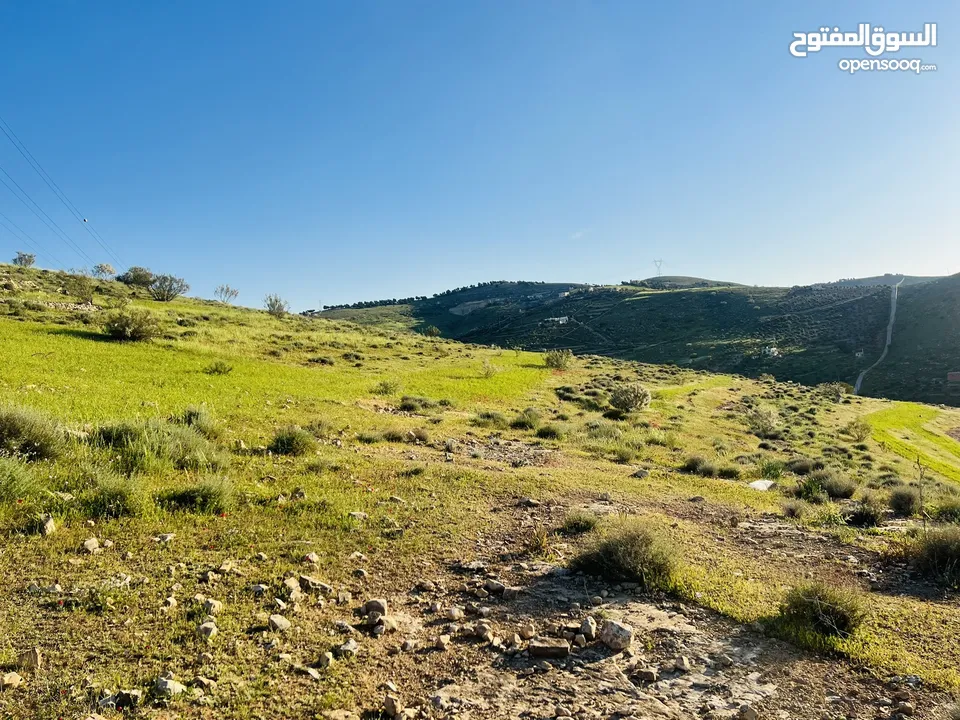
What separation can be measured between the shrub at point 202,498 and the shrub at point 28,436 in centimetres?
260

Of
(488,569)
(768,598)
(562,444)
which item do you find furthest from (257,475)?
(562,444)

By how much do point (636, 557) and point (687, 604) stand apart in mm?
808

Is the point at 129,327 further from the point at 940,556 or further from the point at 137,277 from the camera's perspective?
the point at 137,277

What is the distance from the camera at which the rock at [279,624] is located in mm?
4938

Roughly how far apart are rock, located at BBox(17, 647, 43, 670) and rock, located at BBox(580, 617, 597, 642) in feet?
16.0

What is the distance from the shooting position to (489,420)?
2191 cm

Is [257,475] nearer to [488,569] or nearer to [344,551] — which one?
[344,551]

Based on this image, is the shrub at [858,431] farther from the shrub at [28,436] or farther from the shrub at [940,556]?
the shrub at [28,436]

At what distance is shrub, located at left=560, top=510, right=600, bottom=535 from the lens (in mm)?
8578

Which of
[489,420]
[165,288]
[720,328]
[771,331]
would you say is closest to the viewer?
[489,420]

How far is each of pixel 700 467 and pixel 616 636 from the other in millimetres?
12303

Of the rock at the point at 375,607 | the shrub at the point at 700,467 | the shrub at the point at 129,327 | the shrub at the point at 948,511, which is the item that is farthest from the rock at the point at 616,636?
the shrub at the point at 129,327

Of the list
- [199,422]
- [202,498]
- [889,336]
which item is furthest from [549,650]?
[889,336]

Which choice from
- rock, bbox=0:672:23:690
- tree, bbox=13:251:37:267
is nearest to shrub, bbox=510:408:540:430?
rock, bbox=0:672:23:690
